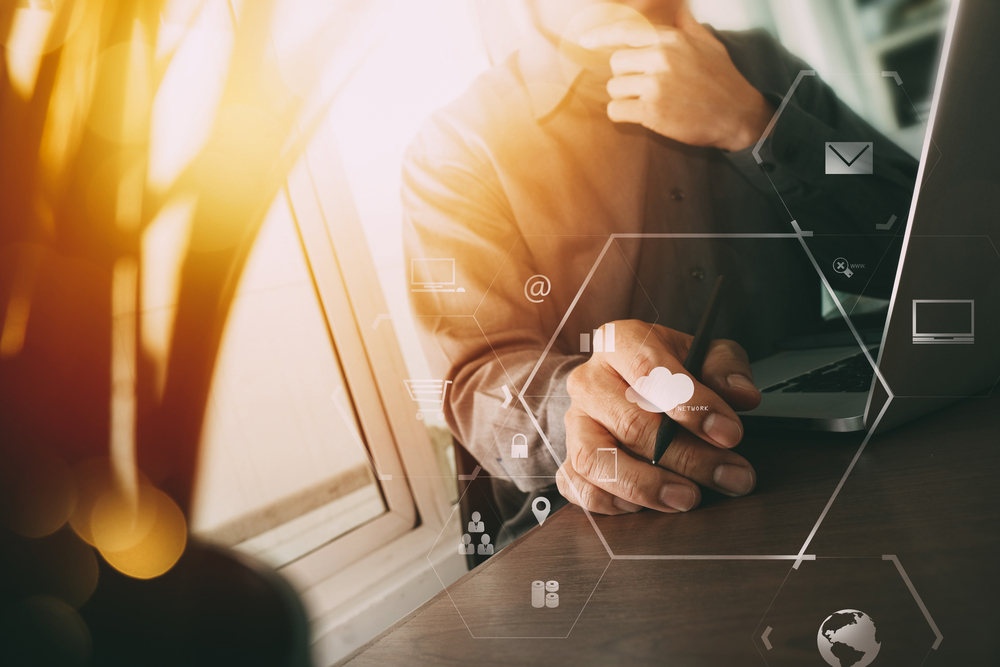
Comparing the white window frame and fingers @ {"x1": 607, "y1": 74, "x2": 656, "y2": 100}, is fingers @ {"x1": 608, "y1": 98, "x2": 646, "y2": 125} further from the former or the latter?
the white window frame

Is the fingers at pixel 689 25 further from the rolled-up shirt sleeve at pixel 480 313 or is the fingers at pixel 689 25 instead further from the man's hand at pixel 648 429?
the man's hand at pixel 648 429

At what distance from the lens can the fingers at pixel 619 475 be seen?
0.67 feet

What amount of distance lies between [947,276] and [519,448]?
0.23 meters

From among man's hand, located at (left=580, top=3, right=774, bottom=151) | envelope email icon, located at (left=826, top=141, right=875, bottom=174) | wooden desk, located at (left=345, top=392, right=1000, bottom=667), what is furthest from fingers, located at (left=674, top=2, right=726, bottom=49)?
wooden desk, located at (left=345, top=392, right=1000, bottom=667)

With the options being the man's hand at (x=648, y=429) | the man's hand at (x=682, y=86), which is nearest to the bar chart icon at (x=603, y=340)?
the man's hand at (x=648, y=429)

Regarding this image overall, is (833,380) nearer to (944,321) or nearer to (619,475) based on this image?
(944,321)

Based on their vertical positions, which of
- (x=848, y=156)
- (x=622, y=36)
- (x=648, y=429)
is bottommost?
(x=648, y=429)

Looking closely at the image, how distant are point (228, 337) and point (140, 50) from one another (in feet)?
0.74

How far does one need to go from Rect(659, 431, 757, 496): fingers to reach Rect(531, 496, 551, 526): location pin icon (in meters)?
0.08

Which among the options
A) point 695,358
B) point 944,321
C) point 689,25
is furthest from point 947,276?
point 689,25

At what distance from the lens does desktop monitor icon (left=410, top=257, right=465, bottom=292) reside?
0.32 m

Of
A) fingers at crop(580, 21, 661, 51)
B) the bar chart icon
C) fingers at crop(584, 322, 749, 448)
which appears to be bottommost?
fingers at crop(584, 322, 749, 448)

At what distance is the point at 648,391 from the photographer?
0.70ft

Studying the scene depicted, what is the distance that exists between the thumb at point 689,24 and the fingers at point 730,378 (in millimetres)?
353
